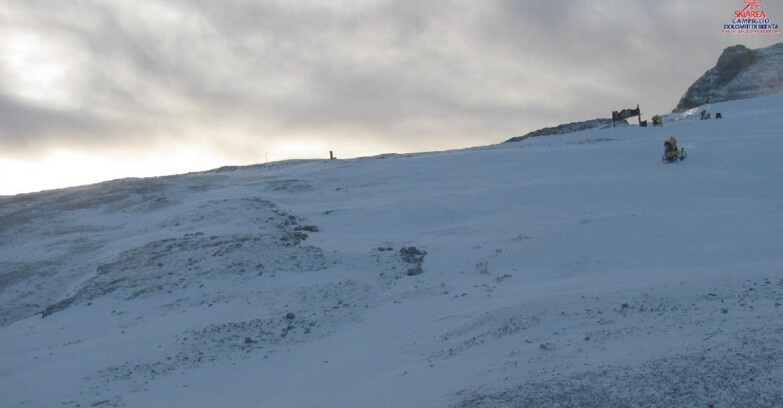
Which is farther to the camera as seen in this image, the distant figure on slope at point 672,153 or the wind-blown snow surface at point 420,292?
the distant figure on slope at point 672,153

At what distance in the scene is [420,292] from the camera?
12078 mm

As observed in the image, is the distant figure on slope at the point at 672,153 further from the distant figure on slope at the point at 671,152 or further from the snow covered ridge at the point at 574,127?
the snow covered ridge at the point at 574,127

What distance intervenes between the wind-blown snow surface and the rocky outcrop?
1408 inches

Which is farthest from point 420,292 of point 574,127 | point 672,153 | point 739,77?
point 739,77

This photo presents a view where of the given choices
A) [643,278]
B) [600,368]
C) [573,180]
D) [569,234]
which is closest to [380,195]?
[573,180]

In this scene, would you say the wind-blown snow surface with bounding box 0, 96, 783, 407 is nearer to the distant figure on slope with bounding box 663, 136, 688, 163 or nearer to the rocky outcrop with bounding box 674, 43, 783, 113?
the distant figure on slope with bounding box 663, 136, 688, 163

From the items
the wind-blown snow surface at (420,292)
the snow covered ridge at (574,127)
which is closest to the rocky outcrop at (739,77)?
the snow covered ridge at (574,127)

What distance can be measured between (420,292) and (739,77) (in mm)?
56044

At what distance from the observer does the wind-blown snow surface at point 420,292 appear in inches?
291

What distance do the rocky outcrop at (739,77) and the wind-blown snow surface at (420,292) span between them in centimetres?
3576

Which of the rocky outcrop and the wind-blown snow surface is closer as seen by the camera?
the wind-blown snow surface

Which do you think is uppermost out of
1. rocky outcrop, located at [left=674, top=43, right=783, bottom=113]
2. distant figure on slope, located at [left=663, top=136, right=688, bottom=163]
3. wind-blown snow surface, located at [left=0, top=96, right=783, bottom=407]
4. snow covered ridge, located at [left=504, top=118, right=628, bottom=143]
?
rocky outcrop, located at [left=674, top=43, right=783, bottom=113]

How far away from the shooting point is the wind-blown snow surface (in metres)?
7.39

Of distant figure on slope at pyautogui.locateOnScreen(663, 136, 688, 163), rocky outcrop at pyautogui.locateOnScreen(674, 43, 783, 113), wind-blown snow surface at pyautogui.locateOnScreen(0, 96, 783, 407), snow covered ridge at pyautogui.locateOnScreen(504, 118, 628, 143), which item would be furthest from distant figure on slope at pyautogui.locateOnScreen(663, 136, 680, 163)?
rocky outcrop at pyautogui.locateOnScreen(674, 43, 783, 113)
